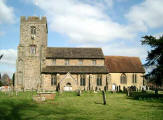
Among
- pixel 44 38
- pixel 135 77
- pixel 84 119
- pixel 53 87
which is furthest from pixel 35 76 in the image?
pixel 84 119

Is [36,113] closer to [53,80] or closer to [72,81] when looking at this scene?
[72,81]

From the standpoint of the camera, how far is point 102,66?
43.2 meters

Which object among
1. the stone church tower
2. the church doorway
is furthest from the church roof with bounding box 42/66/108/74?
the church doorway

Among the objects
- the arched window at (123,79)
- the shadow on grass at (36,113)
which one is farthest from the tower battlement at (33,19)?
the shadow on grass at (36,113)

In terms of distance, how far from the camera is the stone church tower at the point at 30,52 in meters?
39.8

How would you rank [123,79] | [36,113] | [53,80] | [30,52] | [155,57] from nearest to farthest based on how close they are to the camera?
[36,113], [155,57], [53,80], [30,52], [123,79]

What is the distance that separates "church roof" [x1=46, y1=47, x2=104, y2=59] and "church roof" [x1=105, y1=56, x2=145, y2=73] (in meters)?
3.36

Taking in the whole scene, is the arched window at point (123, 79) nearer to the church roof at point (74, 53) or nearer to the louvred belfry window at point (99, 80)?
the louvred belfry window at point (99, 80)

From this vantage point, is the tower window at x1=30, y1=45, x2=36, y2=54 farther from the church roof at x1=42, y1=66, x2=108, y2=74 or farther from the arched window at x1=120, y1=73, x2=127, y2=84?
the arched window at x1=120, y1=73, x2=127, y2=84

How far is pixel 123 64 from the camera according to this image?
45500 mm

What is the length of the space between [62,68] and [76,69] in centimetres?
330

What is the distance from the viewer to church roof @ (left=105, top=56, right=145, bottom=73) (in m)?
43.8

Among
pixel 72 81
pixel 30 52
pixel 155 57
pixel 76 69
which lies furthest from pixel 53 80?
pixel 155 57

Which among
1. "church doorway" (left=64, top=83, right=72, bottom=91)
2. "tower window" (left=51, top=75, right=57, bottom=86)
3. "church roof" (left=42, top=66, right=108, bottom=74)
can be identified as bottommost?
"church doorway" (left=64, top=83, right=72, bottom=91)
